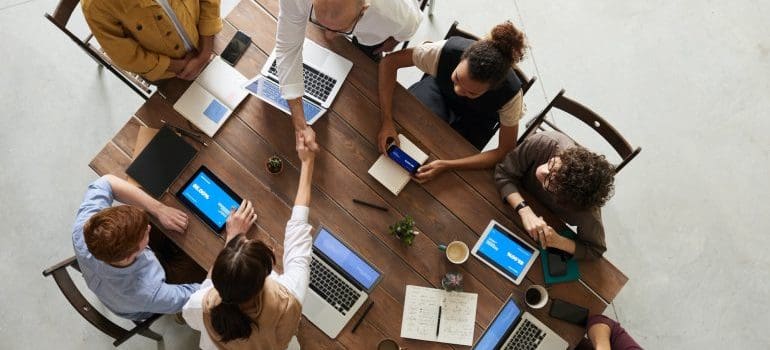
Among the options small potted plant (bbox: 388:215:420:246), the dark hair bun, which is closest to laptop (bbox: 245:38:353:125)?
small potted plant (bbox: 388:215:420:246)

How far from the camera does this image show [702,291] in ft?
10.3

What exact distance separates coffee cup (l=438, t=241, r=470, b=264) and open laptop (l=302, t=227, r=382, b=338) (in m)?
0.29

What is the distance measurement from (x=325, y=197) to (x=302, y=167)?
0.52ft

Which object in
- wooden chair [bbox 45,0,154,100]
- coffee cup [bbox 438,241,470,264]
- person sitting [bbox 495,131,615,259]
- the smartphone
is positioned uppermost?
person sitting [bbox 495,131,615,259]

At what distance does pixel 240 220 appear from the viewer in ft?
7.01

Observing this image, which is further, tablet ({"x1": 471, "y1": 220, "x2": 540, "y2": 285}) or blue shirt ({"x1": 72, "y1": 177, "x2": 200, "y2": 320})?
tablet ({"x1": 471, "y1": 220, "x2": 540, "y2": 285})

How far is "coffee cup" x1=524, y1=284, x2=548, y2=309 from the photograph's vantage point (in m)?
2.18

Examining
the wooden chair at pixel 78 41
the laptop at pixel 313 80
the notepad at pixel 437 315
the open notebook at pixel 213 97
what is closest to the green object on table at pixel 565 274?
the notepad at pixel 437 315

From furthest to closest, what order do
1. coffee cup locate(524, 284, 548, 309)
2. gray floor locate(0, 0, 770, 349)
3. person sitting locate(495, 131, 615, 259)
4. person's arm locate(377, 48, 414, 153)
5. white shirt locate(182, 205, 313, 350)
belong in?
1. gray floor locate(0, 0, 770, 349)
2. person's arm locate(377, 48, 414, 153)
3. coffee cup locate(524, 284, 548, 309)
4. person sitting locate(495, 131, 615, 259)
5. white shirt locate(182, 205, 313, 350)

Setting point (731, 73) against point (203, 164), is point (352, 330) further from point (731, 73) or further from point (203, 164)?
point (731, 73)

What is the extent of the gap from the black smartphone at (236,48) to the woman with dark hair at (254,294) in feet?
2.32

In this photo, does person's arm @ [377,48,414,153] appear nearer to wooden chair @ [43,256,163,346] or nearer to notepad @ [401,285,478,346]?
notepad @ [401,285,478,346]

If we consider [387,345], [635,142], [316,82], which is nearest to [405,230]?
[387,345]

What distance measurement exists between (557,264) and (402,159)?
0.78m
